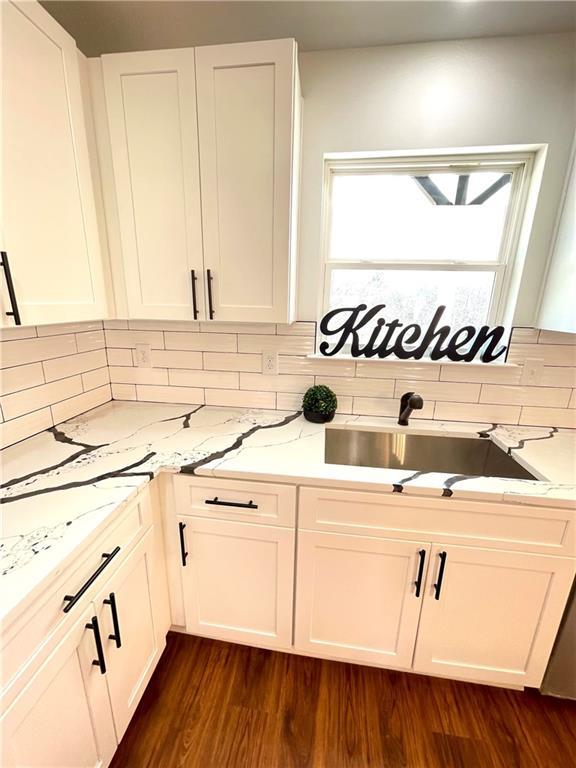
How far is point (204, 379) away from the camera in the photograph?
5.48 feet

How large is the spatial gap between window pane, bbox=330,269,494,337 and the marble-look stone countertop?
0.53 m

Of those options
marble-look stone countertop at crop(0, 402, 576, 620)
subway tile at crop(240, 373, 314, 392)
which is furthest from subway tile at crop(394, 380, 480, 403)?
subway tile at crop(240, 373, 314, 392)

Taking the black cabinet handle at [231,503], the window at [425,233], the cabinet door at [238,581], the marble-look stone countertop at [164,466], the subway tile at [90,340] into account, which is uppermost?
the window at [425,233]

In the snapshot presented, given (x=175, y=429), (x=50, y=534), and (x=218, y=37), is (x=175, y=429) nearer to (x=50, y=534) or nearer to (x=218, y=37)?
(x=50, y=534)

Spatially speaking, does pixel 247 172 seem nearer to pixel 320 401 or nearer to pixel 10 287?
pixel 10 287

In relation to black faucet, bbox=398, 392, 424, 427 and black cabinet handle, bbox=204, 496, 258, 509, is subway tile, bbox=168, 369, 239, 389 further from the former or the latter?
black faucet, bbox=398, 392, 424, 427

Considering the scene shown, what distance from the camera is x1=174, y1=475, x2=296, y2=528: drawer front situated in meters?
1.13

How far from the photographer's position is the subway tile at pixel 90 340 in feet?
4.97

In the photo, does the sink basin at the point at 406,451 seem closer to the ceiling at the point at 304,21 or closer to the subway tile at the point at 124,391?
the subway tile at the point at 124,391

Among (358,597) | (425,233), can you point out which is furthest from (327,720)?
(425,233)

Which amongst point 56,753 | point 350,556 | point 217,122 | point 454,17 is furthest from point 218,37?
point 56,753

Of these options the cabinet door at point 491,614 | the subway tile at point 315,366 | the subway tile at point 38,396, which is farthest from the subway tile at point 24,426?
the cabinet door at point 491,614

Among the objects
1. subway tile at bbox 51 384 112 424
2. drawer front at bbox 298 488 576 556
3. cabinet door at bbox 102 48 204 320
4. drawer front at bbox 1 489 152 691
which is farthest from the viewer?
subway tile at bbox 51 384 112 424

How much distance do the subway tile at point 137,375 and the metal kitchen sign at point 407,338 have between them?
853mm
